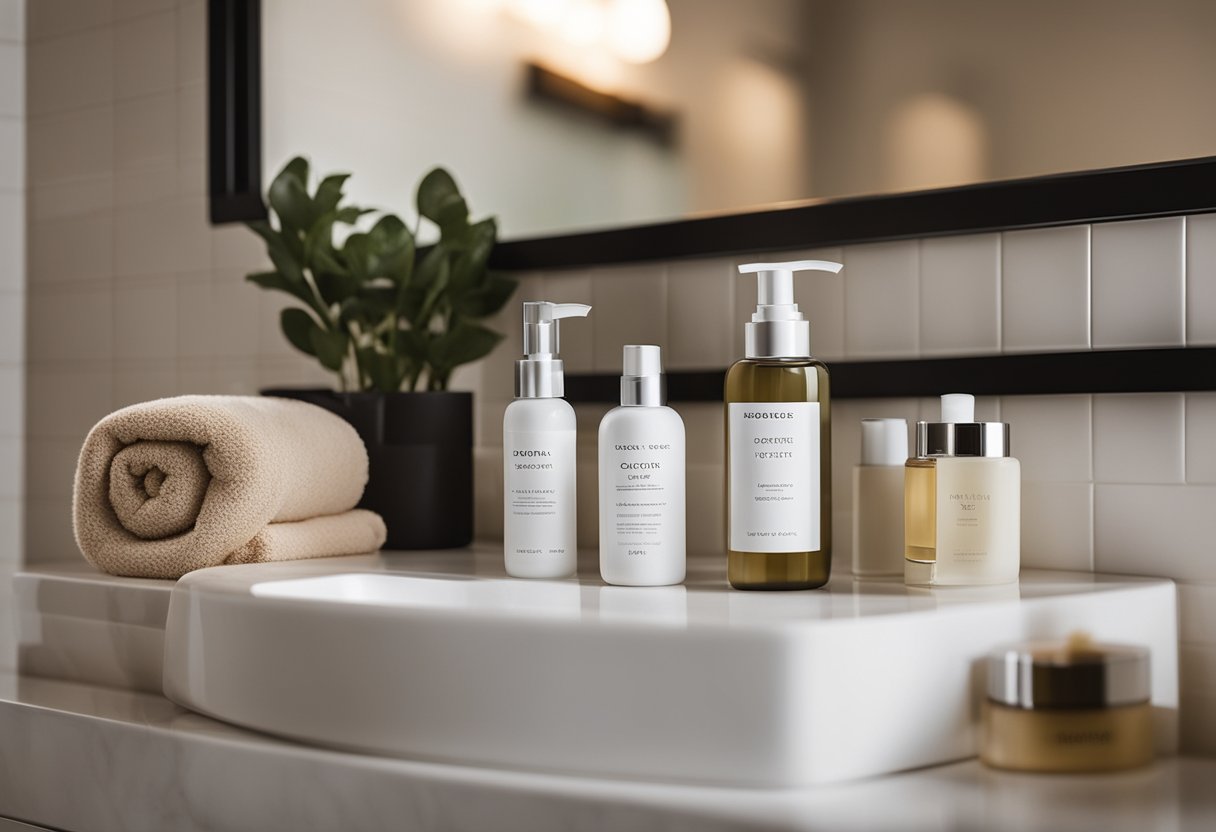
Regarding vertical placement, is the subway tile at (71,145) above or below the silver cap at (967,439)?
above

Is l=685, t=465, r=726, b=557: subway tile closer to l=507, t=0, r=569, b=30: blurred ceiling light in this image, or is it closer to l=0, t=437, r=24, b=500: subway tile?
l=507, t=0, r=569, b=30: blurred ceiling light

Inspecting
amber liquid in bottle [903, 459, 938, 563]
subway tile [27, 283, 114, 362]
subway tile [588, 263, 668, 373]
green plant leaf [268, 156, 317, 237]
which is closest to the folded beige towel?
green plant leaf [268, 156, 317, 237]

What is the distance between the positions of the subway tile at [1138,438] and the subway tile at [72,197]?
1.26 metres

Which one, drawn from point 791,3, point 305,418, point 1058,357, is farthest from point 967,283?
point 305,418

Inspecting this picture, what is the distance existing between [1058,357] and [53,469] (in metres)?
1.29

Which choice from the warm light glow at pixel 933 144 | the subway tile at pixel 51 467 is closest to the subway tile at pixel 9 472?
the subway tile at pixel 51 467

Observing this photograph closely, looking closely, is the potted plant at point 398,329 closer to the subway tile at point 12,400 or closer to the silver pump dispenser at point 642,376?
the silver pump dispenser at point 642,376

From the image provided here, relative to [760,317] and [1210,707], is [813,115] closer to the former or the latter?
[760,317]

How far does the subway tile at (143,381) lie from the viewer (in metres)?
1.56

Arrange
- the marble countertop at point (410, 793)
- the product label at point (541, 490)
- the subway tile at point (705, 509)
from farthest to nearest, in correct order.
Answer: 1. the subway tile at point (705, 509)
2. the product label at point (541, 490)
3. the marble countertop at point (410, 793)

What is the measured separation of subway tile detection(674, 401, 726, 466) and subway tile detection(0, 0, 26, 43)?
1136 mm

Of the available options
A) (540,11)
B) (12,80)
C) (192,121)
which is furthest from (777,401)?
(12,80)

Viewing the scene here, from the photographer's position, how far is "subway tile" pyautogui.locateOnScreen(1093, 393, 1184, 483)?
0.94 meters

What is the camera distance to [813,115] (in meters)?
1.11
